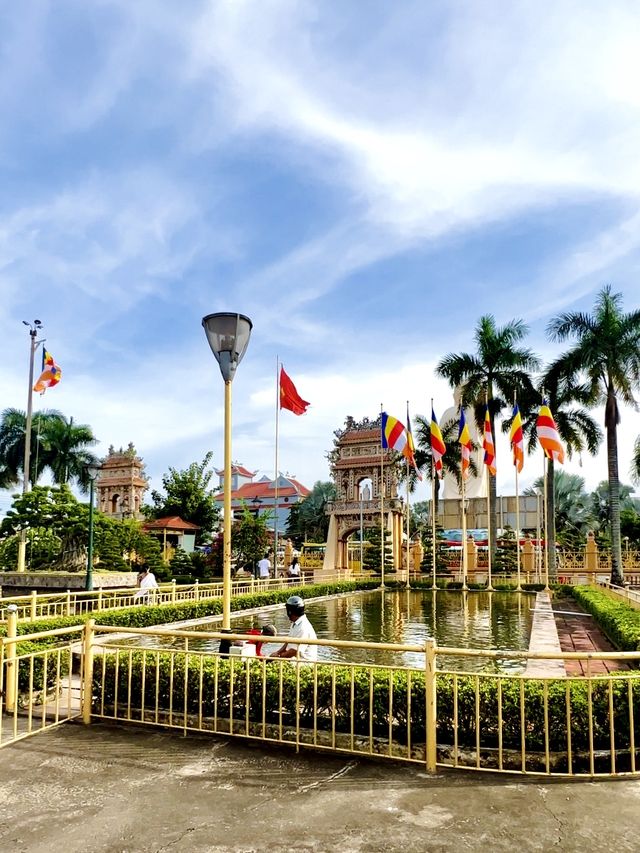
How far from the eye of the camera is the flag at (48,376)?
2889 cm

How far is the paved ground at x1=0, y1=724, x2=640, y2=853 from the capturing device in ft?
12.5

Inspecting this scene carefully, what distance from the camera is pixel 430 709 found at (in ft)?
17.2

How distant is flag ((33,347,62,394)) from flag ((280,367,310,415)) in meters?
11.5

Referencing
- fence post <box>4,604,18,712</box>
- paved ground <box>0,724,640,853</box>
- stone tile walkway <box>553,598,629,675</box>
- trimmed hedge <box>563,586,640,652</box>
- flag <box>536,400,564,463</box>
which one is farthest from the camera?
flag <box>536,400,564,463</box>

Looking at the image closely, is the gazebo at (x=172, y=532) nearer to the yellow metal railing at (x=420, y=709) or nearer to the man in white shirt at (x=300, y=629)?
the man in white shirt at (x=300, y=629)

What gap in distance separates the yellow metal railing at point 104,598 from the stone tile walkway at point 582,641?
28.9ft

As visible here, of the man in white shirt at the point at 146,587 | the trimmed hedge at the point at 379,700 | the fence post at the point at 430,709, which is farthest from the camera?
the man in white shirt at the point at 146,587

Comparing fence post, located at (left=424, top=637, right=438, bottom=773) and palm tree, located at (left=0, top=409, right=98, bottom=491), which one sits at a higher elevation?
palm tree, located at (left=0, top=409, right=98, bottom=491)

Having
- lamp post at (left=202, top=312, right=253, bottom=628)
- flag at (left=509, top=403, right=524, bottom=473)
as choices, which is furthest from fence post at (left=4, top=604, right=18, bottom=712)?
flag at (left=509, top=403, right=524, bottom=473)

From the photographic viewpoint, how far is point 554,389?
3250cm

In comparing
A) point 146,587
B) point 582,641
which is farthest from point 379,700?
point 146,587

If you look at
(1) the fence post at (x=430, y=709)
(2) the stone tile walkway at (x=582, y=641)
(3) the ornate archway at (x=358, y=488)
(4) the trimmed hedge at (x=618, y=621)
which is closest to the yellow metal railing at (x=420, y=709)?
(1) the fence post at (x=430, y=709)

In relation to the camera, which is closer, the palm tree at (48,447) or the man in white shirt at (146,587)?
the man in white shirt at (146,587)

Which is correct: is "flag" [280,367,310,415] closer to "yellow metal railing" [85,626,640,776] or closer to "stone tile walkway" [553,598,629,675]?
"stone tile walkway" [553,598,629,675]
